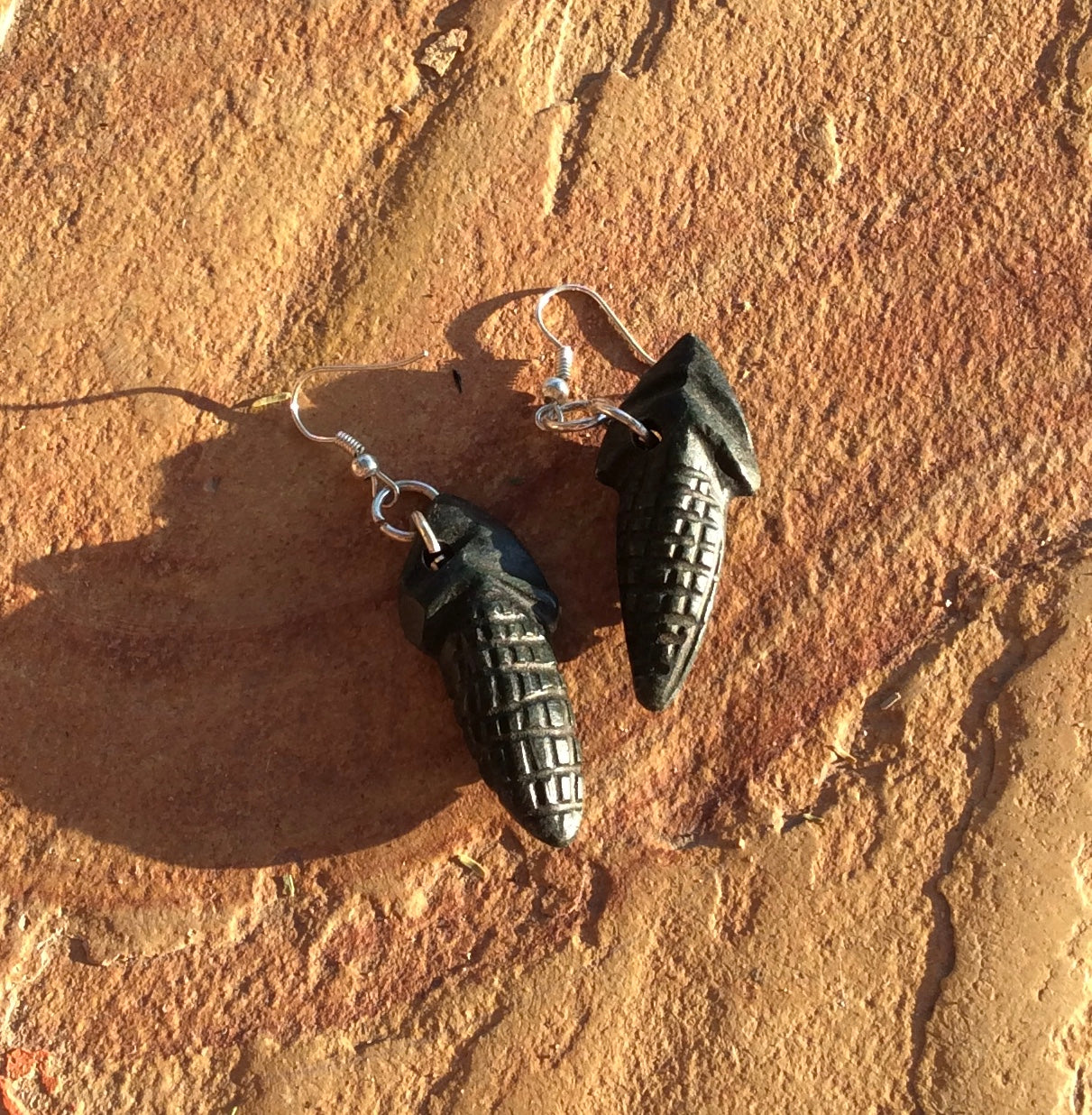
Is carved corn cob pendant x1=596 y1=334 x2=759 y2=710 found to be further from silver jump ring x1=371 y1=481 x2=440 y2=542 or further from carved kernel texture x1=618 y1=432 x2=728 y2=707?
silver jump ring x1=371 y1=481 x2=440 y2=542

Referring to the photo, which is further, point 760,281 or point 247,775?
point 760,281

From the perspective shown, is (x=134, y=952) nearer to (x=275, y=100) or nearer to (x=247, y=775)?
(x=247, y=775)

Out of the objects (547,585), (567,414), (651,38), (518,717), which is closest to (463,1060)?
(518,717)

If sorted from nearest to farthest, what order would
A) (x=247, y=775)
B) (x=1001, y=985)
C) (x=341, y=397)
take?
(x=1001, y=985), (x=247, y=775), (x=341, y=397)

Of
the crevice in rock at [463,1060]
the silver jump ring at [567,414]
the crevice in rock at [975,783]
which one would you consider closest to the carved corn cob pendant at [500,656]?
the silver jump ring at [567,414]

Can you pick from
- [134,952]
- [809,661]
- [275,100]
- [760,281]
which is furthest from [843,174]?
[134,952]

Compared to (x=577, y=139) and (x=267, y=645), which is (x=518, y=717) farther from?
(x=577, y=139)
